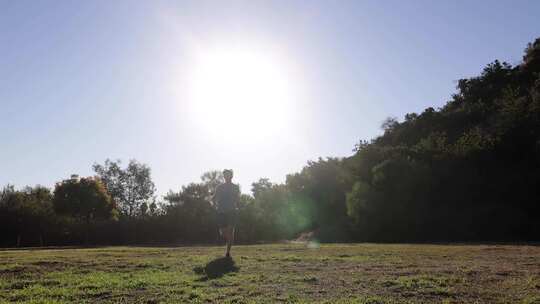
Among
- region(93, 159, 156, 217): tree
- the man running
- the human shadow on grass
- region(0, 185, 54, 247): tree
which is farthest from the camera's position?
region(93, 159, 156, 217): tree

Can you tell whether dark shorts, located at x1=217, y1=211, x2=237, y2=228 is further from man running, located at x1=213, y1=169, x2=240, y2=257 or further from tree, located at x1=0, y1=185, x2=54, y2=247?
tree, located at x1=0, y1=185, x2=54, y2=247

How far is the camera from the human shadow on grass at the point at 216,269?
8.89 m

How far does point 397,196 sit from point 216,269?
1013 inches

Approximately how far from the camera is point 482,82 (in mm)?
59781

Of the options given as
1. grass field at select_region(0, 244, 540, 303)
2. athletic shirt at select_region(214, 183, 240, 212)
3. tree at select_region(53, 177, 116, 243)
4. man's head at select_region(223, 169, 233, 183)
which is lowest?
grass field at select_region(0, 244, 540, 303)

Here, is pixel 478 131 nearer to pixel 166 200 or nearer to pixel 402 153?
pixel 402 153

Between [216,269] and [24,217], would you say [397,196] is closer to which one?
[216,269]

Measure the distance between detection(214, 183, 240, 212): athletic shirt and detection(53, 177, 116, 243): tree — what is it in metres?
39.8

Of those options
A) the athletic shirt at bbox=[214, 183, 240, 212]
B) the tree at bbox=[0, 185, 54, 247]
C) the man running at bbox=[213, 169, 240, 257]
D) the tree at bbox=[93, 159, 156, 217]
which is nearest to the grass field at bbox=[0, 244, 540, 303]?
the man running at bbox=[213, 169, 240, 257]

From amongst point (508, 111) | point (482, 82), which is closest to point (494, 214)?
point (508, 111)

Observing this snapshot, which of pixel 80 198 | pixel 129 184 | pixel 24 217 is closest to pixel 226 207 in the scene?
pixel 24 217

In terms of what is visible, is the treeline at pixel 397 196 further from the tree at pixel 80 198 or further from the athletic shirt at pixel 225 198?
the athletic shirt at pixel 225 198

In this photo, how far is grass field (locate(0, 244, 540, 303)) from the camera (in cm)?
650

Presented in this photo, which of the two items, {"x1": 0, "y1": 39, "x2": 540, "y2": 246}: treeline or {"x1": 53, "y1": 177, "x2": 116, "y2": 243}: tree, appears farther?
{"x1": 53, "y1": 177, "x2": 116, "y2": 243}: tree
